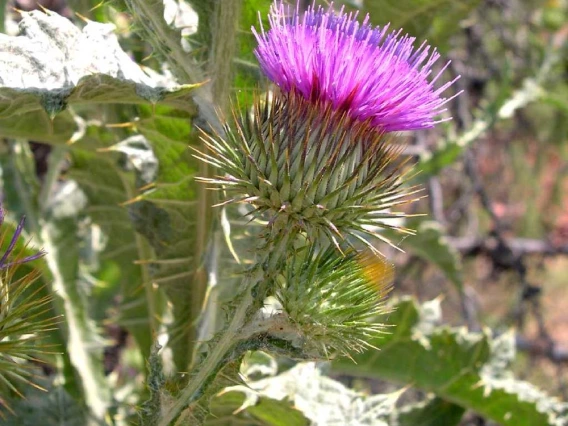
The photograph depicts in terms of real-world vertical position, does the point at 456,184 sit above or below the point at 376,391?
above

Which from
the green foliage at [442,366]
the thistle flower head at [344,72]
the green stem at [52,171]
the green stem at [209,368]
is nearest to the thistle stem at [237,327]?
the green stem at [209,368]

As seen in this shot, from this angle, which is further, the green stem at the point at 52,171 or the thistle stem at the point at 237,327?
the green stem at the point at 52,171

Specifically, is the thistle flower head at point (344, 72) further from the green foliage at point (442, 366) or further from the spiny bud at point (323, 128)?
the green foliage at point (442, 366)

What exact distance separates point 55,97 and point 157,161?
0.71 metres

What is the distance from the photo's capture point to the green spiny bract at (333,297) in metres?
1.73

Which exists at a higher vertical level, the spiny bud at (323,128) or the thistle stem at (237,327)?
the spiny bud at (323,128)

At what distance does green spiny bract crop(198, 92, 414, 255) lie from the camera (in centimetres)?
176

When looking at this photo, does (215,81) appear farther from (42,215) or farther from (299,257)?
(42,215)

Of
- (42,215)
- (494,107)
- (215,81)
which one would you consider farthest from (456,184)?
(215,81)

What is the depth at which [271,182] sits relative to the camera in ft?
5.81

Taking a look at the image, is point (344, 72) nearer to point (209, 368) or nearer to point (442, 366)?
point (209, 368)

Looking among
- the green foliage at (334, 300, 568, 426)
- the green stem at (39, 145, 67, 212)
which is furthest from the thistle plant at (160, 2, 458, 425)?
the green stem at (39, 145, 67, 212)

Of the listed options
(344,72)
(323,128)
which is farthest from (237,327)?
(344,72)

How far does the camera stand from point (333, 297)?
1.77 metres
